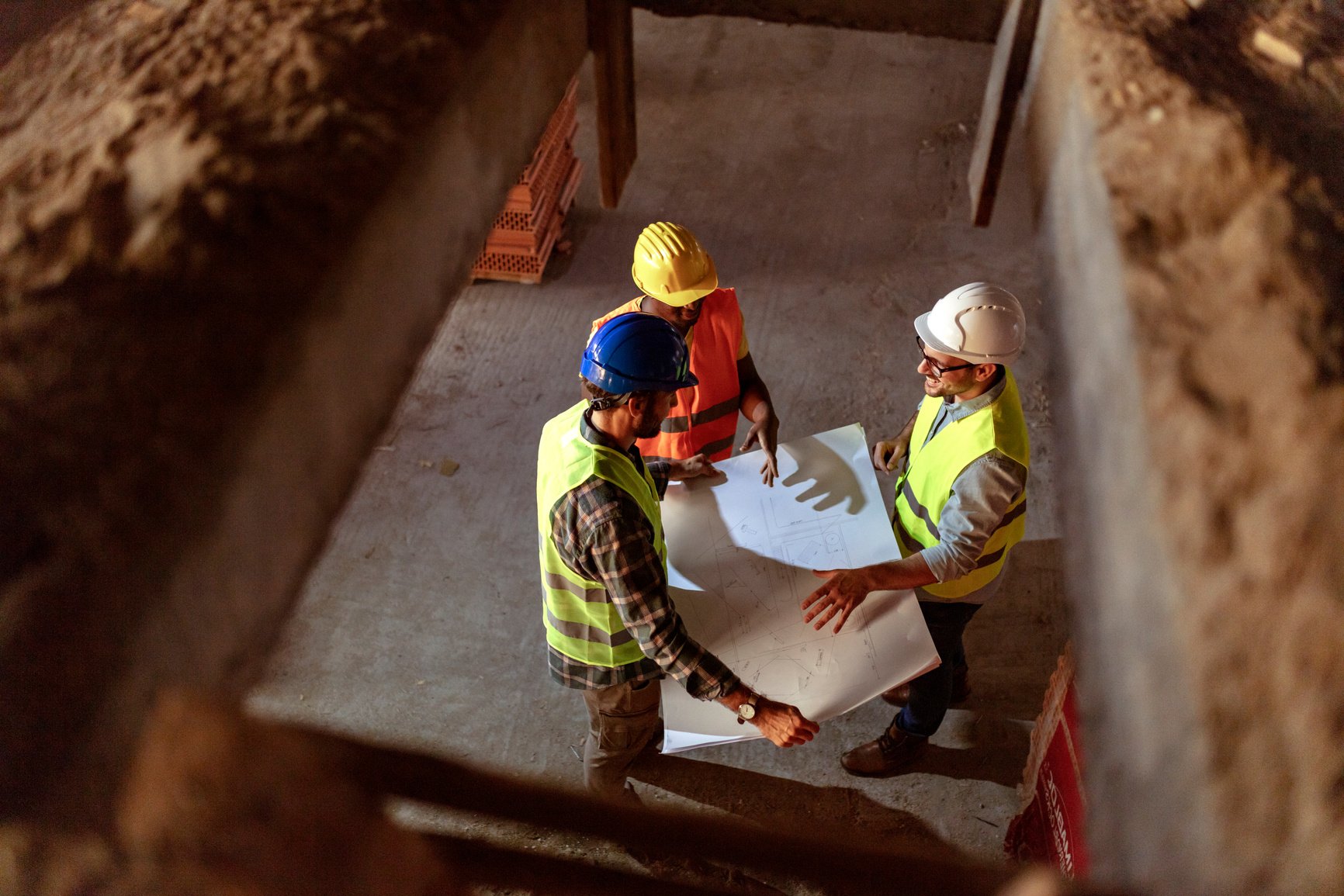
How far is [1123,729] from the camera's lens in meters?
0.79

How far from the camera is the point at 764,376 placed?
5445mm

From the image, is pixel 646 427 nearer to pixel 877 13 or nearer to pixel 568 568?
pixel 568 568

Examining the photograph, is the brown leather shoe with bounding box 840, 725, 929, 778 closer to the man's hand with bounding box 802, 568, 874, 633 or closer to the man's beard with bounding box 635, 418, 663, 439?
the man's hand with bounding box 802, 568, 874, 633

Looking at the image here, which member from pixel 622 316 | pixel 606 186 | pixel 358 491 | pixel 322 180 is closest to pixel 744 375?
pixel 622 316

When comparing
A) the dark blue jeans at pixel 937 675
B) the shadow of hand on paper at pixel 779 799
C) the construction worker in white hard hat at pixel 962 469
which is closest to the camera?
the construction worker in white hard hat at pixel 962 469

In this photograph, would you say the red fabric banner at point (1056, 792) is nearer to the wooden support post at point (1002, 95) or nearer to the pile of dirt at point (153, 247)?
the wooden support post at point (1002, 95)

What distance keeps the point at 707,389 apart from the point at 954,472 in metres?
1.09

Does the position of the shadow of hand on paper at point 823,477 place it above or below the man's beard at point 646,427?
below

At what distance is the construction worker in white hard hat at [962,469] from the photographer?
2.72 meters

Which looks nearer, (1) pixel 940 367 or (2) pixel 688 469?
(1) pixel 940 367

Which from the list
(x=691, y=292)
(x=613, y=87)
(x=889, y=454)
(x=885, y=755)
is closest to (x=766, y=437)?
(x=889, y=454)

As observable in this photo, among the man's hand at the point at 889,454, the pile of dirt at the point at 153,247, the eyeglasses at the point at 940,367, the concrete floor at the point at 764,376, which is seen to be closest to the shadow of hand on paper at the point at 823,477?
the man's hand at the point at 889,454

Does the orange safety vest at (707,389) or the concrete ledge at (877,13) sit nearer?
the concrete ledge at (877,13)

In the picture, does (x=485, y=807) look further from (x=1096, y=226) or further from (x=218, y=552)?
(x=1096, y=226)
